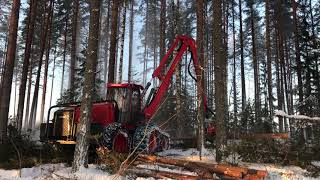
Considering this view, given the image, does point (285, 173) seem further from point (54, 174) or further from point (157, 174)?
point (54, 174)

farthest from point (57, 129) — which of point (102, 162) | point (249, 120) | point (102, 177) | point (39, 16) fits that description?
point (39, 16)

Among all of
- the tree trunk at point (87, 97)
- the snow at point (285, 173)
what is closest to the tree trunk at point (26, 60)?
the tree trunk at point (87, 97)

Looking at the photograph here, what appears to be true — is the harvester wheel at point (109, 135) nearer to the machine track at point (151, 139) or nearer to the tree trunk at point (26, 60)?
the machine track at point (151, 139)

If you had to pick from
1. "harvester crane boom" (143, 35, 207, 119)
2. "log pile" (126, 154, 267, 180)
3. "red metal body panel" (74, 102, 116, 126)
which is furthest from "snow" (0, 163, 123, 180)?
"harvester crane boom" (143, 35, 207, 119)

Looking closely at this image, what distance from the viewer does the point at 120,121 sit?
1363 cm

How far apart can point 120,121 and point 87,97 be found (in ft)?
12.9

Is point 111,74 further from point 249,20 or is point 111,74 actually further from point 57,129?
point 249,20

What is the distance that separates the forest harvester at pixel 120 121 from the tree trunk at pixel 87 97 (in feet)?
7.41

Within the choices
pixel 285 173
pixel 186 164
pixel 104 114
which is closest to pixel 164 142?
pixel 104 114

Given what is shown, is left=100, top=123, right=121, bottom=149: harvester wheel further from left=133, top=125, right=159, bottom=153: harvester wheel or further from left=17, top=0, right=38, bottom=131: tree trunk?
left=17, top=0, right=38, bottom=131: tree trunk

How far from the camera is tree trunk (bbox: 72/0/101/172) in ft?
31.4

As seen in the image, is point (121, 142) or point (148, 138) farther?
point (148, 138)

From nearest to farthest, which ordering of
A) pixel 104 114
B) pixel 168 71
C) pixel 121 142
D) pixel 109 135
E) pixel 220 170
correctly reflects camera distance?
1. pixel 220 170
2. pixel 109 135
3. pixel 121 142
4. pixel 104 114
5. pixel 168 71

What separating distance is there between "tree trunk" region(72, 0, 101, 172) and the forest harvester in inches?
88.9
